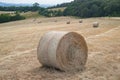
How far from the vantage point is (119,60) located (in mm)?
11141

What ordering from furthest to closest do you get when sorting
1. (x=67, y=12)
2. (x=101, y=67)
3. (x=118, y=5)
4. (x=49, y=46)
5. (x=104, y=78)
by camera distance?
(x=67, y=12), (x=118, y=5), (x=101, y=67), (x=49, y=46), (x=104, y=78)

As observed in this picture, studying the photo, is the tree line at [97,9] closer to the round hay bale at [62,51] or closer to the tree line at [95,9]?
the tree line at [95,9]

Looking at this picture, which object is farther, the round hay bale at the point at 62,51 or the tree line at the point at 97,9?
the tree line at the point at 97,9

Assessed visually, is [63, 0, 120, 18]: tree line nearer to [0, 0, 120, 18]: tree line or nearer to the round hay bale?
[0, 0, 120, 18]: tree line

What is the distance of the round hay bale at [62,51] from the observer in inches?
363

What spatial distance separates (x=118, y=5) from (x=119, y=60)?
39513mm

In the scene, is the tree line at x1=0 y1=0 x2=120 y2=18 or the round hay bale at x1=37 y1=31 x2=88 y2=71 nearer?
the round hay bale at x1=37 y1=31 x2=88 y2=71

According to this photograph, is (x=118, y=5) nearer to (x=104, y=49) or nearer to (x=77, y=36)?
(x=104, y=49)

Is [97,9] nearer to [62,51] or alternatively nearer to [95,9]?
[95,9]

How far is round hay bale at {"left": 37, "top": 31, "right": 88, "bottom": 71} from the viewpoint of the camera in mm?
9211

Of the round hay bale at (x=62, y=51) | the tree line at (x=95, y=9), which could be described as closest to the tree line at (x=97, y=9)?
the tree line at (x=95, y=9)

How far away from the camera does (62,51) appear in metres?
9.36

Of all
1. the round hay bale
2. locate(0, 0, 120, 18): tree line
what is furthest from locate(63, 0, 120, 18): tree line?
the round hay bale

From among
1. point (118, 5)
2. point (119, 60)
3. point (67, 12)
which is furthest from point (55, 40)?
point (67, 12)
